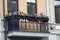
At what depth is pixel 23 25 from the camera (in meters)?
20.9

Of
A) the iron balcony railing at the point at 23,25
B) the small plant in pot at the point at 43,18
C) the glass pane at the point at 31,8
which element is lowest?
the iron balcony railing at the point at 23,25

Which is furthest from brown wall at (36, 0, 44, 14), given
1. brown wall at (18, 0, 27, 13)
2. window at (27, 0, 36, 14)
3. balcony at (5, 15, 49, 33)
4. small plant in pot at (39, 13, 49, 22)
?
balcony at (5, 15, 49, 33)

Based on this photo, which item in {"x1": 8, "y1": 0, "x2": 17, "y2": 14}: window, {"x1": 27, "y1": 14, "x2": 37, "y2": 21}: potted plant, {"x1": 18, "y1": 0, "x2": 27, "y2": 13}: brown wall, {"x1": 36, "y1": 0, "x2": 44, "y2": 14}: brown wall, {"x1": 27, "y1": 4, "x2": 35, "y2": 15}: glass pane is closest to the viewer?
{"x1": 27, "y1": 14, "x2": 37, "y2": 21}: potted plant

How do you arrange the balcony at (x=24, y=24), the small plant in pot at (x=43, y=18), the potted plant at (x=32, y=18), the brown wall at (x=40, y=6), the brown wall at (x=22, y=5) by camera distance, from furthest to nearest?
the brown wall at (x=40, y=6)
the brown wall at (x=22, y=5)
the small plant in pot at (x=43, y=18)
the potted plant at (x=32, y=18)
the balcony at (x=24, y=24)

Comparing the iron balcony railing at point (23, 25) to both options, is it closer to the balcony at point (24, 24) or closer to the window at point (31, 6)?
the balcony at point (24, 24)

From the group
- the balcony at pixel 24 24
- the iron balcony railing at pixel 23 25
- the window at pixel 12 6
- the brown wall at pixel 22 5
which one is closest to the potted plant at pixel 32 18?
the balcony at pixel 24 24

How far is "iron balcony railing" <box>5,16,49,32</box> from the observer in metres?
20.4

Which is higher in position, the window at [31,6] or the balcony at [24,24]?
the window at [31,6]

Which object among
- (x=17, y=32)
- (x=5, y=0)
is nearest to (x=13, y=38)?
(x=17, y=32)

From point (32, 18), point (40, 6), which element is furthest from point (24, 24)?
point (40, 6)

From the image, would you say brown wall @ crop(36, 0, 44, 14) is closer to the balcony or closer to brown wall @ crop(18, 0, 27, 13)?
brown wall @ crop(18, 0, 27, 13)

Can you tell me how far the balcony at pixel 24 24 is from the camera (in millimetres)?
20438

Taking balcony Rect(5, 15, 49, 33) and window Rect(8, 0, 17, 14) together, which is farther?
window Rect(8, 0, 17, 14)

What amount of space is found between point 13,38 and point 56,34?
2519 millimetres
